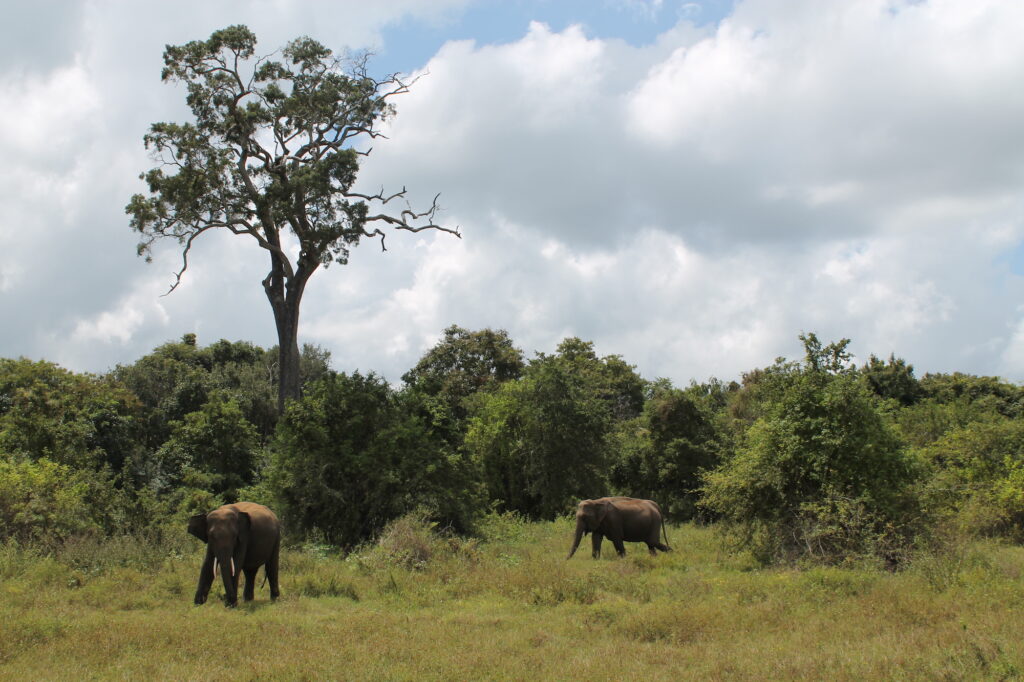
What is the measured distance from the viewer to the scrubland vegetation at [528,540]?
969cm

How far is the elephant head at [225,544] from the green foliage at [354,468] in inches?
267

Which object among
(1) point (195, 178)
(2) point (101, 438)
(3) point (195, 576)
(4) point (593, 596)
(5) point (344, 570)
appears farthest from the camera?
(1) point (195, 178)

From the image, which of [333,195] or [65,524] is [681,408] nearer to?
[333,195]

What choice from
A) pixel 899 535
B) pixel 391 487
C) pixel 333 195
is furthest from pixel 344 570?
pixel 333 195

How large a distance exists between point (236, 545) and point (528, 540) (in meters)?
11.0

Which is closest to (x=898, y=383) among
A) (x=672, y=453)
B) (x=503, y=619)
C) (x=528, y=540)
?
(x=672, y=453)

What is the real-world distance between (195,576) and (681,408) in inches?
810

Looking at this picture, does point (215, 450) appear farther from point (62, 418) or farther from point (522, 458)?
point (522, 458)

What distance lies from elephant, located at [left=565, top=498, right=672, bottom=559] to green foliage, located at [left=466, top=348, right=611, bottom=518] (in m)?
10.8

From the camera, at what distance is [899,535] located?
604 inches

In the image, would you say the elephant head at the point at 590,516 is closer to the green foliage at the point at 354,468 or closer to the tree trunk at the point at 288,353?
the green foliage at the point at 354,468

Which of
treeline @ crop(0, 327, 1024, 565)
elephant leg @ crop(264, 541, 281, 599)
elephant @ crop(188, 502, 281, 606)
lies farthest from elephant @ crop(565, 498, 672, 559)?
elephant @ crop(188, 502, 281, 606)

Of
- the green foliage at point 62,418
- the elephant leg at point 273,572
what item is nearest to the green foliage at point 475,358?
the green foliage at point 62,418

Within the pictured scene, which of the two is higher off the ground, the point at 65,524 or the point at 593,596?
the point at 65,524
